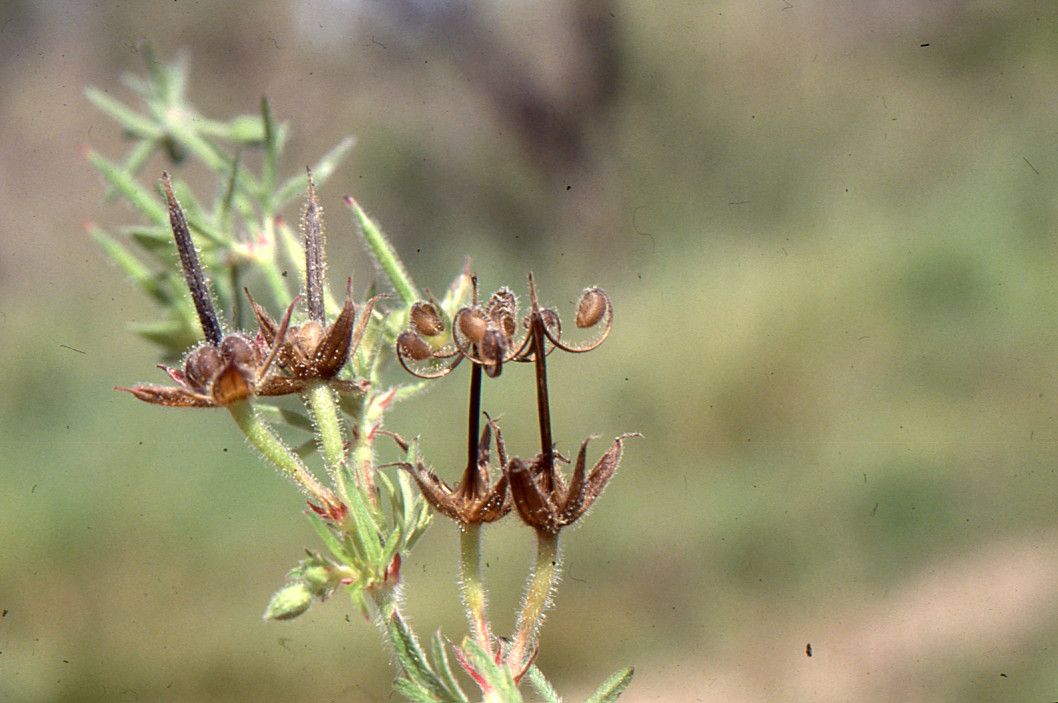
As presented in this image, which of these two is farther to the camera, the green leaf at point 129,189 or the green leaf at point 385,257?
the green leaf at point 129,189

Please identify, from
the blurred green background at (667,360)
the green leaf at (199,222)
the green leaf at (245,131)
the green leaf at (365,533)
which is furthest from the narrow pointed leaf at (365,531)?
the blurred green background at (667,360)

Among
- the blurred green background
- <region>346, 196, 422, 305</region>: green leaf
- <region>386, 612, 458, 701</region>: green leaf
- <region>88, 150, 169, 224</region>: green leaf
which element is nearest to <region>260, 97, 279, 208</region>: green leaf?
<region>88, 150, 169, 224</region>: green leaf

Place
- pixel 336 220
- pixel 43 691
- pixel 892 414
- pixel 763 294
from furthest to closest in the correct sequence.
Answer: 1. pixel 336 220
2. pixel 763 294
3. pixel 892 414
4. pixel 43 691

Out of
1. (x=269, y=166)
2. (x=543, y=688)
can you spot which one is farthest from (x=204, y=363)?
(x=269, y=166)

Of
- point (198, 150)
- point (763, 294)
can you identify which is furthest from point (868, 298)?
point (198, 150)

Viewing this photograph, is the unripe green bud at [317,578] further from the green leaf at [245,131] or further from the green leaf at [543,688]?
the green leaf at [245,131]

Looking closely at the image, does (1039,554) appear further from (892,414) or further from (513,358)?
(513,358)

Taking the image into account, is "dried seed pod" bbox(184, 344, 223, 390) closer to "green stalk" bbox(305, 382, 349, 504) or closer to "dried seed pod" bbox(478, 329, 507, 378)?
"green stalk" bbox(305, 382, 349, 504)
